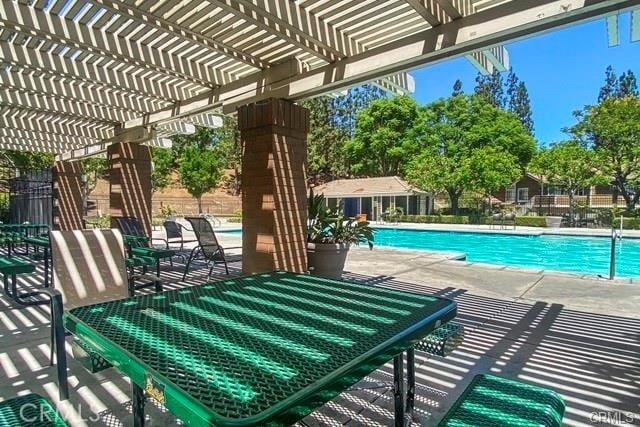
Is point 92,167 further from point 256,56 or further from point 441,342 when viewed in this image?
point 441,342

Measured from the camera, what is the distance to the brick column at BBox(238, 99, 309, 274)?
14.8ft

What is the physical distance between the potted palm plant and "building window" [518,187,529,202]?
31157mm

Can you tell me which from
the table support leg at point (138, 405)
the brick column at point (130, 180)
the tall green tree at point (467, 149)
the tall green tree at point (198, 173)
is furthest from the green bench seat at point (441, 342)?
the tall green tree at point (198, 173)

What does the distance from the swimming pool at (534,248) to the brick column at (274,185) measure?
865 cm

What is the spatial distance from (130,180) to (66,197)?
4.04 metres

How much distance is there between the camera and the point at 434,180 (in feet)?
77.8

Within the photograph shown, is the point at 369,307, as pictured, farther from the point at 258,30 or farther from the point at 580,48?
the point at 580,48

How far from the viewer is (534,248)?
14.3 m

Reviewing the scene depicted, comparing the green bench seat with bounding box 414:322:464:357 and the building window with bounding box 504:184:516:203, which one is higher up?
the building window with bounding box 504:184:516:203

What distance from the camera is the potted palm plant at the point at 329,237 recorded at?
5418mm

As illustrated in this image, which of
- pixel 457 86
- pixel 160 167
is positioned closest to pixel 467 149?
pixel 457 86

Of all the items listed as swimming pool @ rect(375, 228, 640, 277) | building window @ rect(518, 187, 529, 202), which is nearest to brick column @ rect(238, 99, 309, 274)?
swimming pool @ rect(375, 228, 640, 277)

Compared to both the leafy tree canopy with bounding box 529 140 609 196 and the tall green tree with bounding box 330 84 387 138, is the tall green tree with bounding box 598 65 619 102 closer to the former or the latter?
the tall green tree with bounding box 330 84 387 138

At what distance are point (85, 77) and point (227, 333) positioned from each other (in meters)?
5.00
